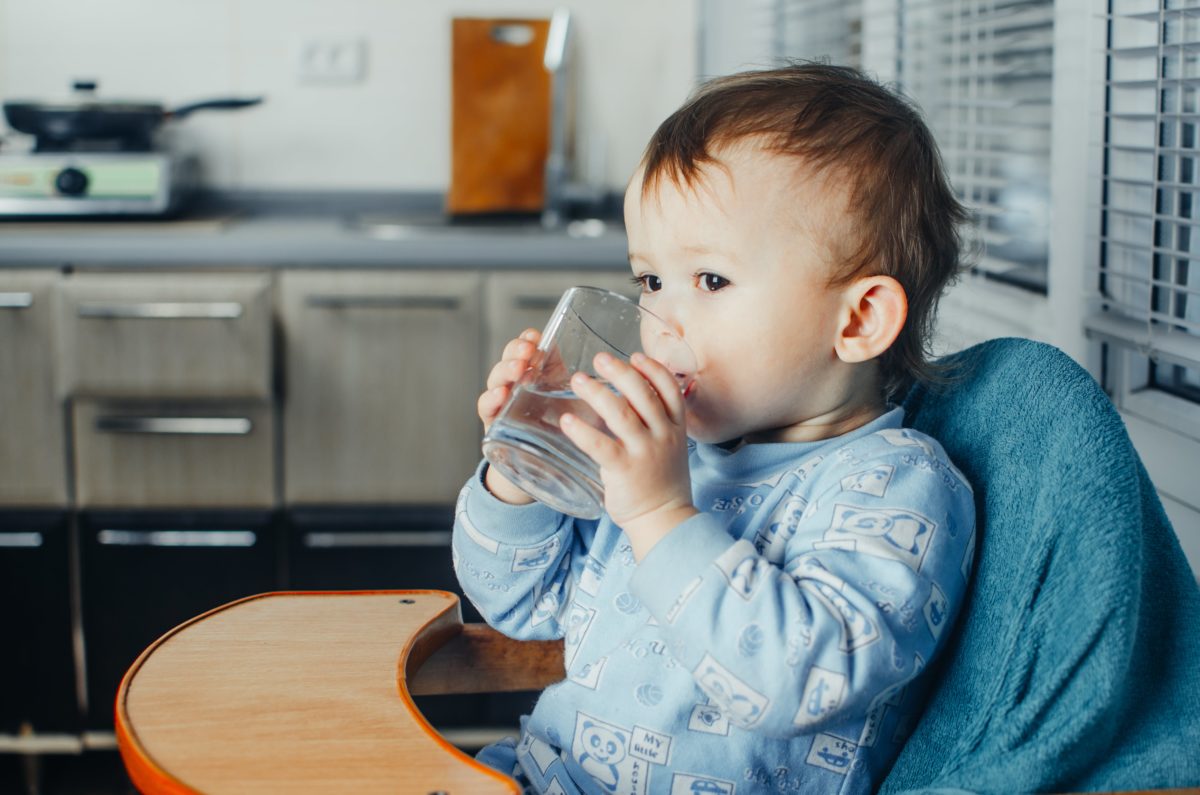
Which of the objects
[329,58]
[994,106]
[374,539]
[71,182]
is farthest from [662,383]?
[329,58]

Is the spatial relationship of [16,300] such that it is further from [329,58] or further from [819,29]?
[819,29]

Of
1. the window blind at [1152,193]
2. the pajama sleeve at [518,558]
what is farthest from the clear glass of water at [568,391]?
the window blind at [1152,193]

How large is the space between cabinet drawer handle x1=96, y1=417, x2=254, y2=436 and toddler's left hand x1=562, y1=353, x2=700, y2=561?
155 cm

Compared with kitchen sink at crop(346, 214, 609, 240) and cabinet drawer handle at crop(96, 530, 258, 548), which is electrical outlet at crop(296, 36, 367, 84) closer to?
kitchen sink at crop(346, 214, 609, 240)

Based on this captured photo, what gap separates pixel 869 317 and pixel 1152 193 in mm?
487

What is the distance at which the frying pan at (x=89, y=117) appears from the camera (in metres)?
2.50

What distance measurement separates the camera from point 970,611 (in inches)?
38.2

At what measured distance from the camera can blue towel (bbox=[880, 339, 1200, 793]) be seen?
82 centimetres

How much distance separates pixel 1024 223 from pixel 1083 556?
3.32 feet

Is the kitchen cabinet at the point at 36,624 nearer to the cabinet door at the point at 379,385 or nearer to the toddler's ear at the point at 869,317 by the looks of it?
the cabinet door at the point at 379,385

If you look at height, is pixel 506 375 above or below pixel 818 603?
above

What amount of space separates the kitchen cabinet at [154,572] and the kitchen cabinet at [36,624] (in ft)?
0.13

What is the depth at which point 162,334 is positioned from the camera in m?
2.28

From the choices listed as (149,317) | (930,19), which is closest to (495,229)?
(149,317)
